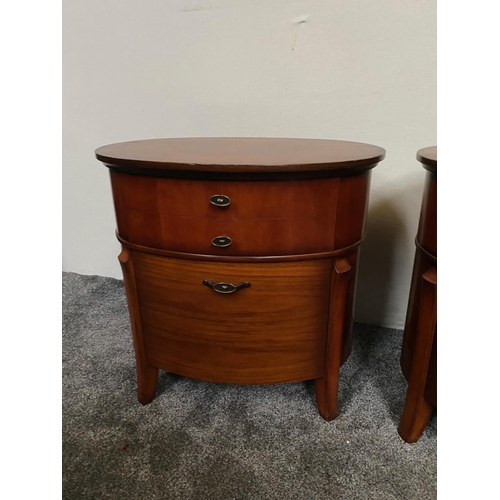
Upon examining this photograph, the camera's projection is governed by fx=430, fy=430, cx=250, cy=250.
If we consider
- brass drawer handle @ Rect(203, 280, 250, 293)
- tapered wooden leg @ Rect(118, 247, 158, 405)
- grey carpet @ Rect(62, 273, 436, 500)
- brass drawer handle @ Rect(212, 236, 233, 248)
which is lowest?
grey carpet @ Rect(62, 273, 436, 500)

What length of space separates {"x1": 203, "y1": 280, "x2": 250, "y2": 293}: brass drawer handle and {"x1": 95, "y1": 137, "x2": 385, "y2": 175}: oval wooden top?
0.26 meters

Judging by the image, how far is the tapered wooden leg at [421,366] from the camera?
Result: 0.96 meters

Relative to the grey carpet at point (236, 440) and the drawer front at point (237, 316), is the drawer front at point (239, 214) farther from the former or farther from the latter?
the grey carpet at point (236, 440)

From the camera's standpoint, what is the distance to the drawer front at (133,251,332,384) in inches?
39.4

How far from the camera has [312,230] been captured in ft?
3.16

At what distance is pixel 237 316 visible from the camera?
1.04 metres

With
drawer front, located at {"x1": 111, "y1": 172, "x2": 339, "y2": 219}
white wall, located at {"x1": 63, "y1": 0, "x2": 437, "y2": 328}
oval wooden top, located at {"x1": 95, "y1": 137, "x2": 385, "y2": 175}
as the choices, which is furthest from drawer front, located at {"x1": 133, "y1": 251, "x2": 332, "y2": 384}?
white wall, located at {"x1": 63, "y1": 0, "x2": 437, "y2": 328}

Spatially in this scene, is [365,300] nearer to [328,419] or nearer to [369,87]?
[328,419]

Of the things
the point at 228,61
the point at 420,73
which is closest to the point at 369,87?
the point at 420,73

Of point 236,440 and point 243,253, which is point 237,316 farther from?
point 236,440

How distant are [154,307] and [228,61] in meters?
0.93

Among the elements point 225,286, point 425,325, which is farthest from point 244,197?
point 425,325

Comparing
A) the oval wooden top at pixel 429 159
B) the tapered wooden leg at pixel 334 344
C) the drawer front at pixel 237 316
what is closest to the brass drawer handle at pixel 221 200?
the drawer front at pixel 237 316

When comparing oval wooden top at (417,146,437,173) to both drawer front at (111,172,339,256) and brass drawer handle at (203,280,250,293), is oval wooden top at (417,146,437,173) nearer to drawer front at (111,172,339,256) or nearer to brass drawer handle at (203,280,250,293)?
drawer front at (111,172,339,256)
